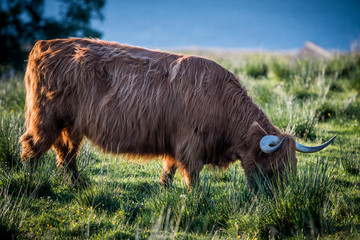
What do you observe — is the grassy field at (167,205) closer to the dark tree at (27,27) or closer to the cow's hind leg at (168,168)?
the cow's hind leg at (168,168)

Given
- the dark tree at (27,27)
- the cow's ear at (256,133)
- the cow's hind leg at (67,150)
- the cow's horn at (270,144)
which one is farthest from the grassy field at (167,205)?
the dark tree at (27,27)

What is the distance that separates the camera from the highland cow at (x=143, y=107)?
372 centimetres

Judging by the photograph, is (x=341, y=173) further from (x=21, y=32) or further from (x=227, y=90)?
(x=21, y=32)

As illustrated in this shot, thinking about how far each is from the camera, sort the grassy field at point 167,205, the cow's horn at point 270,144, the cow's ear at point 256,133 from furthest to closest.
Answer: the cow's ear at point 256,133, the cow's horn at point 270,144, the grassy field at point 167,205

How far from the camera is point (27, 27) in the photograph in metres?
14.1

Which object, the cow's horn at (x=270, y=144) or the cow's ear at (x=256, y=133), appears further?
the cow's ear at (x=256, y=133)

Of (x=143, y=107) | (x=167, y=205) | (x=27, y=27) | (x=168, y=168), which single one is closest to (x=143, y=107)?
(x=143, y=107)

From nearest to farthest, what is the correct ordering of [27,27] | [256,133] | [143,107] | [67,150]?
[256,133] < [143,107] < [67,150] < [27,27]

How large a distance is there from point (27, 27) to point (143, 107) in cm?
1305

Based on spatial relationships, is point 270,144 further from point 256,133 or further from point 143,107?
point 143,107

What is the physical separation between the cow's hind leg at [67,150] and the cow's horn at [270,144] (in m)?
2.47

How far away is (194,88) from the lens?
3.77 m

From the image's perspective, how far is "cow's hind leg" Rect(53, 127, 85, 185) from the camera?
420cm

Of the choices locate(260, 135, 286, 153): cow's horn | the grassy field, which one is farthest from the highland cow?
the grassy field
